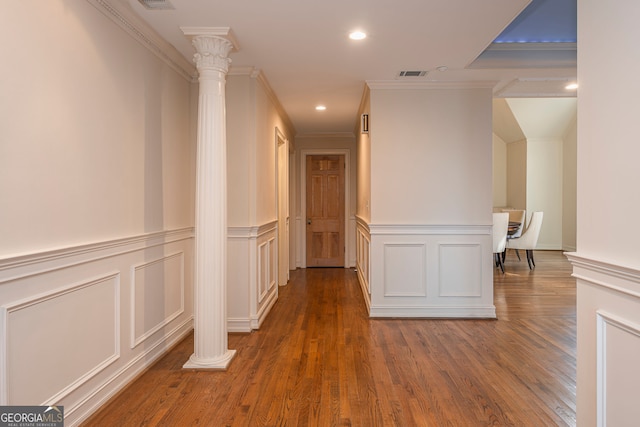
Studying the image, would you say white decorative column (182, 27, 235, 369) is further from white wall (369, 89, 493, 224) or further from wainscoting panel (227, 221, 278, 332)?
white wall (369, 89, 493, 224)

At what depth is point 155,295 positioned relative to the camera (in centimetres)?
300

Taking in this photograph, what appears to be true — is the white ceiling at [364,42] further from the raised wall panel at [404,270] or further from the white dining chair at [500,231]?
the white dining chair at [500,231]

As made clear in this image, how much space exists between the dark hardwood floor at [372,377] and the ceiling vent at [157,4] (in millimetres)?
2409

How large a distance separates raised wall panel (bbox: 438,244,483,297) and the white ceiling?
174 cm

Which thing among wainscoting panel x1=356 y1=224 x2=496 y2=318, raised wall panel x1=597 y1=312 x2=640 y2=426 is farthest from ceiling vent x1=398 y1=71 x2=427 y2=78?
raised wall panel x1=597 y1=312 x2=640 y2=426

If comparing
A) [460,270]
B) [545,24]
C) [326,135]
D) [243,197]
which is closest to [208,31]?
[243,197]

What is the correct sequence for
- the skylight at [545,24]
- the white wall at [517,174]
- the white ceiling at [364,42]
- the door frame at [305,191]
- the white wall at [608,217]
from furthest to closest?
the white wall at [517,174] → the door frame at [305,191] → the skylight at [545,24] → the white ceiling at [364,42] → the white wall at [608,217]

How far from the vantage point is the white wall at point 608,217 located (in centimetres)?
136

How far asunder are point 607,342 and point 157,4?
2908mm

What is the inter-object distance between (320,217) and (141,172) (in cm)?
478

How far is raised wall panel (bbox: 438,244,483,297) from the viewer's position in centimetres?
413

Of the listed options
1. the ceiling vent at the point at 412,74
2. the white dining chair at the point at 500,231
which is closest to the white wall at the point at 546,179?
the white dining chair at the point at 500,231

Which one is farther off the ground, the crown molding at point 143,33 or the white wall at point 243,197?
the crown molding at point 143,33

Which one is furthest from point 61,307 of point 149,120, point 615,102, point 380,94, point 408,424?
point 380,94
